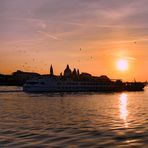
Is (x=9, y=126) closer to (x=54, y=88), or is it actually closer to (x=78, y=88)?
(x=54, y=88)

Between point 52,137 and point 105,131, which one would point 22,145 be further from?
point 105,131

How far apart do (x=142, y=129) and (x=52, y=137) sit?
31.2ft

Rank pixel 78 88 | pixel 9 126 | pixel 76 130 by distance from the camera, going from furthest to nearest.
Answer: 1. pixel 78 88
2. pixel 9 126
3. pixel 76 130

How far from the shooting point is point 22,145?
26.2 meters

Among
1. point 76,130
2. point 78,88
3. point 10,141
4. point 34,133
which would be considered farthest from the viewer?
point 78,88

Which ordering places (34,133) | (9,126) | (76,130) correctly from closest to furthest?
1. (34,133)
2. (76,130)
3. (9,126)

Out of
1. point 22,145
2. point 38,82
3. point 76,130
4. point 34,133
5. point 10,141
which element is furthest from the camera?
point 38,82

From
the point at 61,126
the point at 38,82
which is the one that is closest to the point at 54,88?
the point at 38,82

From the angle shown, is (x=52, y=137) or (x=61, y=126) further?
(x=61, y=126)

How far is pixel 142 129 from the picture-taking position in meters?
34.5

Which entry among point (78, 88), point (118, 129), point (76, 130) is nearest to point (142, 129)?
point (118, 129)

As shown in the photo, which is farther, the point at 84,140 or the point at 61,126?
the point at 61,126

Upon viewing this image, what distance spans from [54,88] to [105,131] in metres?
137

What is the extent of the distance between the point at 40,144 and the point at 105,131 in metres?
8.60
